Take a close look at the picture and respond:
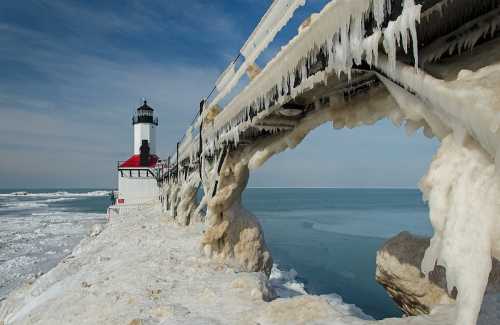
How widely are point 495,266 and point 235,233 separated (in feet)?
22.0

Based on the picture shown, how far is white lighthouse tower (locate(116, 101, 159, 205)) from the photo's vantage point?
1547 inches

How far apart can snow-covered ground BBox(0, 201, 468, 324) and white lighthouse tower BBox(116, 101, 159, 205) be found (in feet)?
97.0

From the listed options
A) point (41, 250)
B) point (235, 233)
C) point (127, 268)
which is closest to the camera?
point (127, 268)

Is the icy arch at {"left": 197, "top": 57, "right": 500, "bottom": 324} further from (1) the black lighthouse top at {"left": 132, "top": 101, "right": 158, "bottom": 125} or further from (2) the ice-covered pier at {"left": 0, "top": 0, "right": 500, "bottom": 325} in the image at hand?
(1) the black lighthouse top at {"left": 132, "top": 101, "right": 158, "bottom": 125}

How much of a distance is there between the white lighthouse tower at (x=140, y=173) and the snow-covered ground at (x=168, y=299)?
2957cm

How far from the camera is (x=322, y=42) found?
3258 millimetres

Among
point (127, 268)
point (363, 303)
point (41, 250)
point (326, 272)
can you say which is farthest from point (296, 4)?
point (41, 250)

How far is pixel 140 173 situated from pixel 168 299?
35.9 meters

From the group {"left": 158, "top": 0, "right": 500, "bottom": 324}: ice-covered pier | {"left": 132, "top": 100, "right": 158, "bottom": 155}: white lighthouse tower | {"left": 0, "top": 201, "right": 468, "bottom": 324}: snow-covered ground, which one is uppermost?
{"left": 132, "top": 100, "right": 158, "bottom": 155}: white lighthouse tower

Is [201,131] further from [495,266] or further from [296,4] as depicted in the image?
[495,266]

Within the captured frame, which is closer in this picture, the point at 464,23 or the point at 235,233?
the point at 464,23

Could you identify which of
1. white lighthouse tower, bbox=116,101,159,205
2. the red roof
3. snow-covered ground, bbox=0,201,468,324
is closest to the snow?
snow-covered ground, bbox=0,201,468,324

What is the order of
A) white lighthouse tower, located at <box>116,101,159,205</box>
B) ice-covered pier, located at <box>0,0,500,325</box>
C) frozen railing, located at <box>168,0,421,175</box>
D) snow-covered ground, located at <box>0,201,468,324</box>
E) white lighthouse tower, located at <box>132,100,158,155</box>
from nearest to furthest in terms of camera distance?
ice-covered pier, located at <box>0,0,500,325</box> → frozen railing, located at <box>168,0,421,175</box> → snow-covered ground, located at <box>0,201,468,324</box> → white lighthouse tower, located at <box>116,101,159,205</box> → white lighthouse tower, located at <box>132,100,158,155</box>

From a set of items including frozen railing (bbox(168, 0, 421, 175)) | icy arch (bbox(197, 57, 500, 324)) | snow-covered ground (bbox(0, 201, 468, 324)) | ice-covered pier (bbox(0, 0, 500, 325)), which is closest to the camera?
icy arch (bbox(197, 57, 500, 324))
